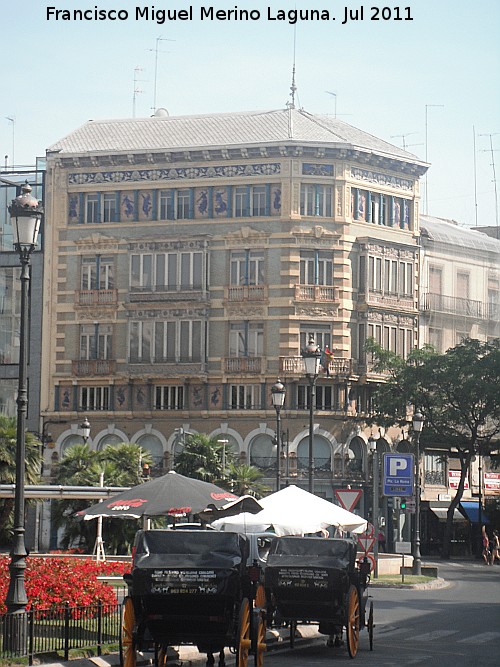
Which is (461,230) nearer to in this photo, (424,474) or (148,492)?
(424,474)

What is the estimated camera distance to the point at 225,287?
71.2 metres

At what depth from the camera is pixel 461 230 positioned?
280ft

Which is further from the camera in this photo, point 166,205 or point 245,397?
point 166,205

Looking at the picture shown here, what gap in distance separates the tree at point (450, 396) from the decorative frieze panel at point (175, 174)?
11.1 metres

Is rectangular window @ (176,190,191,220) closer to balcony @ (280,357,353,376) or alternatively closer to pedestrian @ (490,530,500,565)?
balcony @ (280,357,353,376)

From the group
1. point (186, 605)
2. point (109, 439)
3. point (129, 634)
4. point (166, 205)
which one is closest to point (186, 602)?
point (186, 605)

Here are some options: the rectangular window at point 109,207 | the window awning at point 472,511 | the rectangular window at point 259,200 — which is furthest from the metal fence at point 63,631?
the window awning at point 472,511

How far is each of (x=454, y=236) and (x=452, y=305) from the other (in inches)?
202

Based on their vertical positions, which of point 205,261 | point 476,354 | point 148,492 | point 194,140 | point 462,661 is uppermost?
point 194,140

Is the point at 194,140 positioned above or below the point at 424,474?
above

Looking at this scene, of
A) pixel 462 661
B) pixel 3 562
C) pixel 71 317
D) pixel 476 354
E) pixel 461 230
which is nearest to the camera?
pixel 462 661

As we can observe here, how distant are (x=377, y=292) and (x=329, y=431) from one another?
7.99 m

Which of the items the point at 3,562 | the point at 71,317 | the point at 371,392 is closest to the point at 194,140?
the point at 71,317

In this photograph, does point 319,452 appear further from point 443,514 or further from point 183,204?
point 183,204
